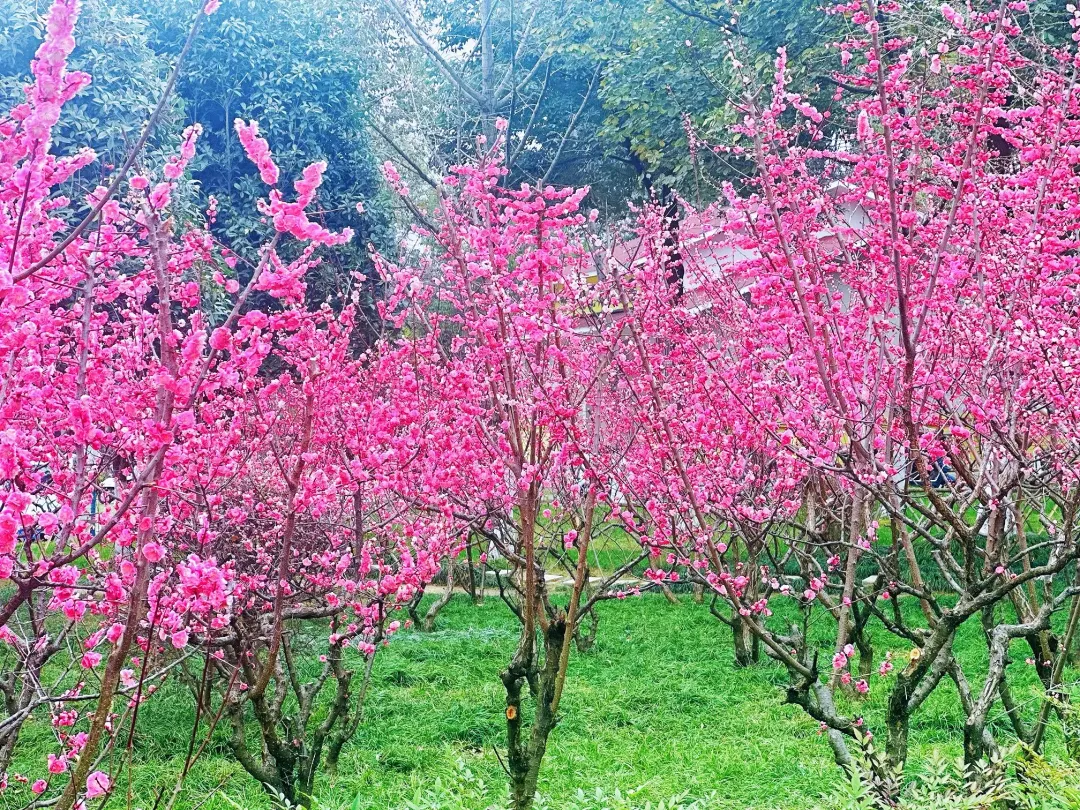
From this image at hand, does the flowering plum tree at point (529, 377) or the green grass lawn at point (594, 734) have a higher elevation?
the flowering plum tree at point (529, 377)

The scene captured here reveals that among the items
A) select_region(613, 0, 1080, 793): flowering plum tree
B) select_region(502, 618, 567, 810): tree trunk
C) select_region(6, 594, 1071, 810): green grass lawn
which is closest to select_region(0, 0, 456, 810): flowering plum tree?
select_region(6, 594, 1071, 810): green grass lawn

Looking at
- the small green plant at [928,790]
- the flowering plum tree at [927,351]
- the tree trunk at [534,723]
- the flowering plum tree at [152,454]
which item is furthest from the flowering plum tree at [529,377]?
the small green plant at [928,790]

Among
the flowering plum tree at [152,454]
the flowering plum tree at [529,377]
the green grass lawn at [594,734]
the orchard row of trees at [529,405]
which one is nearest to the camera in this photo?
the flowering plum tree at [152,454]

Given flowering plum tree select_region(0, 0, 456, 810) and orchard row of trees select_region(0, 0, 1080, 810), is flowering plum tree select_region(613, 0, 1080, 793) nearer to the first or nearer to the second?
orchard row of trees select_region(0, 0, 1080, 810)

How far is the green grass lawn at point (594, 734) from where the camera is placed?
4984mm

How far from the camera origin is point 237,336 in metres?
2.38

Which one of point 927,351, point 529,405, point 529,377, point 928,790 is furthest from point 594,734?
point 928,790

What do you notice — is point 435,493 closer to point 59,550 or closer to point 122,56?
point 59,550

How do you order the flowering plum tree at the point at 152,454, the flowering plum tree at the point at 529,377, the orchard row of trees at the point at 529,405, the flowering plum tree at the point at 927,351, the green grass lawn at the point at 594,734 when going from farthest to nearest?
1. the green grass lawn at the point at 594,734
2. the flowering plum tree at the point at 529,377
3. the flowering plum tree at the point at 927,351
4. the orchard row of trees at the point at 529,405
5. the flowering plum tree at the point at 152,454

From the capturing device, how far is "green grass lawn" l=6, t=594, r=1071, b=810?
4984 millimetres

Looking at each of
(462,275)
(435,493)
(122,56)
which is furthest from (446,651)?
(122,56)

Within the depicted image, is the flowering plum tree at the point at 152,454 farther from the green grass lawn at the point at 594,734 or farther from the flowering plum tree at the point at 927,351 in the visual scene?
the flowering plum tree at the point at 927,351

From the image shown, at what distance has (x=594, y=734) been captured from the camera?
615 cm

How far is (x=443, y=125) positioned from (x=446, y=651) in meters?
9.72
